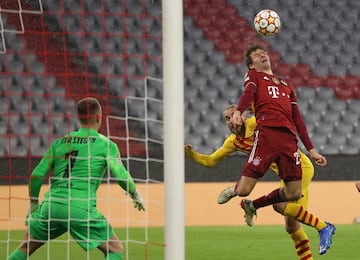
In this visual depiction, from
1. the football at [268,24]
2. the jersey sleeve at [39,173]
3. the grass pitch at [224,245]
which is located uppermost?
the football at [268,24]

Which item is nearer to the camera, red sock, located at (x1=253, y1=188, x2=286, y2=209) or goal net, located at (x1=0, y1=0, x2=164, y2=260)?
red sock, located at (x1=253, y1=188, x2=286, y2=209)

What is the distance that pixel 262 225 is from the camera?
1075cm

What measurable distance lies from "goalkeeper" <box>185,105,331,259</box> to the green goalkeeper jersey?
1.50 m

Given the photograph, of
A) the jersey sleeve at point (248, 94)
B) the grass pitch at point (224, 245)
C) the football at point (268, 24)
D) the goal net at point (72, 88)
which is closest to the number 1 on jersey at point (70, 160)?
the grass pitch at point (224, 245)

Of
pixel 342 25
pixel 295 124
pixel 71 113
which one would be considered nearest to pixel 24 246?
pixel 295 124

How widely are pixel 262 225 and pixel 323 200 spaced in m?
0.84

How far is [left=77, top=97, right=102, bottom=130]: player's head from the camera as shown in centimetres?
521

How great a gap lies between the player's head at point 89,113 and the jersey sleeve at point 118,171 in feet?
0.55

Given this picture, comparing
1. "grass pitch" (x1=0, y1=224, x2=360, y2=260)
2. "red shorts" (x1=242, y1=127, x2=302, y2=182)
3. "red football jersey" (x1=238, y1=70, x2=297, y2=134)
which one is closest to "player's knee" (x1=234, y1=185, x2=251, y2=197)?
"red shorts" (x1=242, y1=127, x2=302, y2=182)

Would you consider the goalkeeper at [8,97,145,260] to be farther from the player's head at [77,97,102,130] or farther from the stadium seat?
the stadium seat

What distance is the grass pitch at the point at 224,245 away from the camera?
738 cm

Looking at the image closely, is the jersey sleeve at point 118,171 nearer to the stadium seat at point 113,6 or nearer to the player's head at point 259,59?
the player's head at point 259,59

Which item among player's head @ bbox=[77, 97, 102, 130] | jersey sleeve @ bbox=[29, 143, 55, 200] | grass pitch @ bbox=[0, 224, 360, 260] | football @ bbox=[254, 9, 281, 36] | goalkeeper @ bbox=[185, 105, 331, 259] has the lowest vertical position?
grass pitch @ bbox=[0, 224, 360, 260]

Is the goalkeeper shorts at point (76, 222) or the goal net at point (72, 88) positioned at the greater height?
the goalkeeper shorts at point (76, 222)
